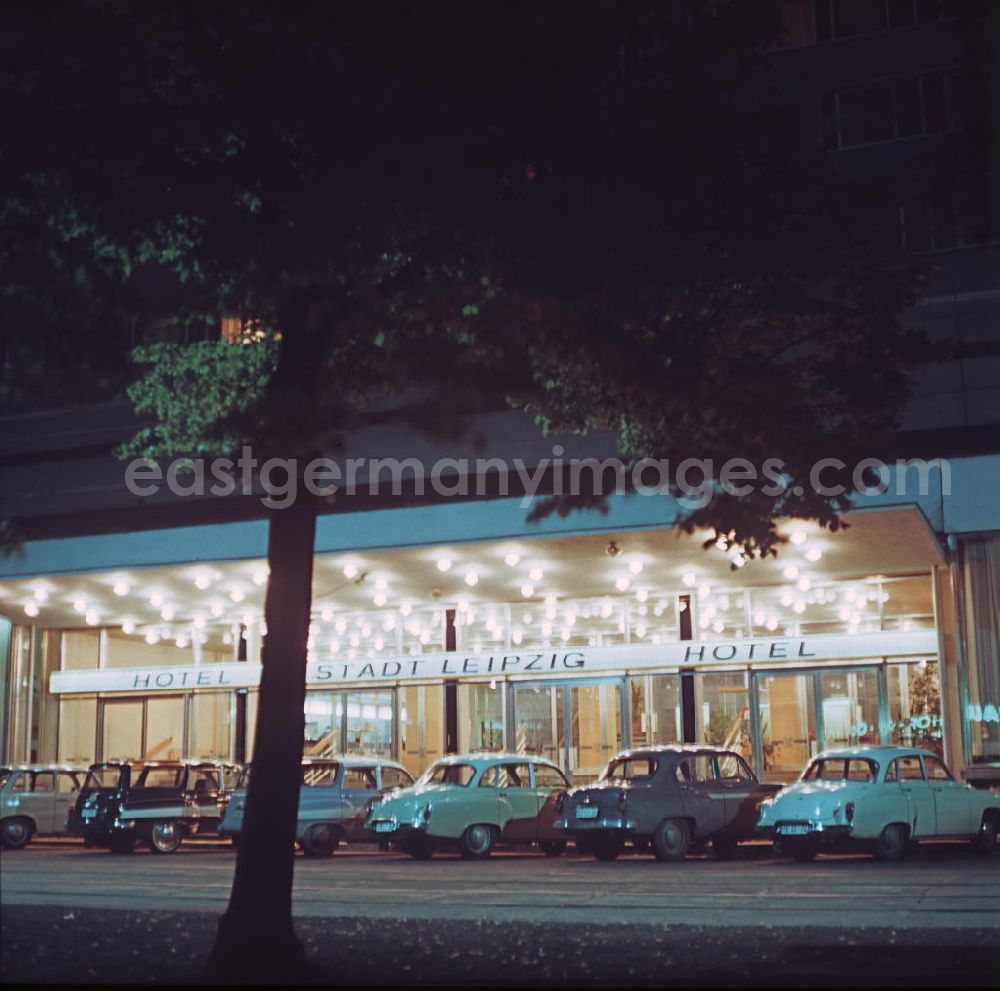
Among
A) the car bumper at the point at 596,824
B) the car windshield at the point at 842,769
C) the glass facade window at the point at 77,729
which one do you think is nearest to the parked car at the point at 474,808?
the car bumper at the point at 596,824

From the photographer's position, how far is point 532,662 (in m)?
29.8

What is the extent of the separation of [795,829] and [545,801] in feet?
15.2

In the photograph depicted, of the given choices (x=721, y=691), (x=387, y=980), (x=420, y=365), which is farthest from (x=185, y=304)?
(x=721, y=691)

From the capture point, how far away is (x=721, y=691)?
1160 inches

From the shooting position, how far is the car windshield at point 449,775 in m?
21.7

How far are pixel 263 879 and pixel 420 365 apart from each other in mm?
3717

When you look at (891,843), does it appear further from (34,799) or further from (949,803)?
Result: (34,799)

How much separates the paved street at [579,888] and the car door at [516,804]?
0.47 meters

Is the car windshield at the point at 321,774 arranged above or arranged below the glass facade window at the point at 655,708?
below

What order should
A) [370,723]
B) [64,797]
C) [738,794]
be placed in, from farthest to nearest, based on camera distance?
[370,723]
[64,797]
[738,794]

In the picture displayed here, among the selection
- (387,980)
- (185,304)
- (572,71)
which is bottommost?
(387,980)

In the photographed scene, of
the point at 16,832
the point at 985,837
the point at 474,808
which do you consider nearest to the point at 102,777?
the point at 16,832

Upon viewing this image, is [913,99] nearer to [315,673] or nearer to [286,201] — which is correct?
[315,673]

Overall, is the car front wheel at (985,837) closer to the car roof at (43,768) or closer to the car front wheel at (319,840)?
the car front wheel at (319,840)
